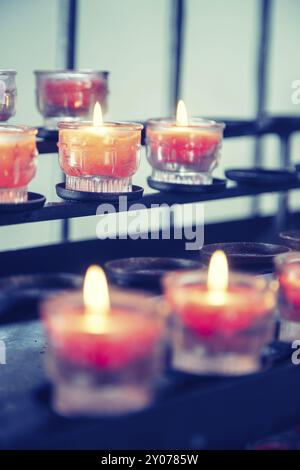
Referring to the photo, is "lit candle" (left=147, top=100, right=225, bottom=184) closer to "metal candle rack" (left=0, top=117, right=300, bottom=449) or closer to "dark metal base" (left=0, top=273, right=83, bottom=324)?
"metal candle rack" (left=0, top=117, right=300, bottom=449)

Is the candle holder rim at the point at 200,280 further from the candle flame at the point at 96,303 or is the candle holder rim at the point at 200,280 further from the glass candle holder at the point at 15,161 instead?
the glass candle holder at the point at 15,161

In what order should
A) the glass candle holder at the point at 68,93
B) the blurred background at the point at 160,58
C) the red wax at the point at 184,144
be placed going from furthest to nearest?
the blurred background at the point at 160,58 → the glass candle holder at the point at 68,93 → the red wax at the point at 184,144

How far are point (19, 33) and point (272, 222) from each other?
1.10 metres

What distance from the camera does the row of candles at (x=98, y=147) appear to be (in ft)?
4.05

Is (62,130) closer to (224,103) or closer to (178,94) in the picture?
(178,94)

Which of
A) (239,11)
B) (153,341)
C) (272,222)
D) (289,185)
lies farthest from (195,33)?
(153,341)

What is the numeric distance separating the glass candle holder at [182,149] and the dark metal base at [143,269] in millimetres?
194

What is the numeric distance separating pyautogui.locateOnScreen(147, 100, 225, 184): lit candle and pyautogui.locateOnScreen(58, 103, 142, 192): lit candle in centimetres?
8

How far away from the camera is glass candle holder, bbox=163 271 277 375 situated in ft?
3.20

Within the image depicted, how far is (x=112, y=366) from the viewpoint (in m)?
0.89

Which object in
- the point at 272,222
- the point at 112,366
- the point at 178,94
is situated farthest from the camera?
the point at 178,94

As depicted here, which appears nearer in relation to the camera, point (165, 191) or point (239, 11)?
point (165, 191)

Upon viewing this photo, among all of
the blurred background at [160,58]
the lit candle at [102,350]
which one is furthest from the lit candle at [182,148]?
the blurred background at [160,58]
